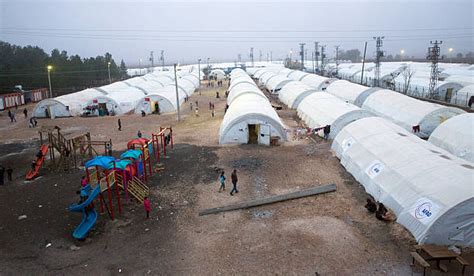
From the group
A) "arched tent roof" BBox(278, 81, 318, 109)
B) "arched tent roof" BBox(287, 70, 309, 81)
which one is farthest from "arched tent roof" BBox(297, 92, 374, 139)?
"arched tent roof" BBox(287, 70, 309, 81)

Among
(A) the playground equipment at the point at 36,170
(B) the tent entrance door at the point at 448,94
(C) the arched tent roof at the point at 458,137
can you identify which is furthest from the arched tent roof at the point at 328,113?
(A) the playground equipment at the point at 36,170

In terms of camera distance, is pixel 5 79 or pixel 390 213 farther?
pixel 5 79

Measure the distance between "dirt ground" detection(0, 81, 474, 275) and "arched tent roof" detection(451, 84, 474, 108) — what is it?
25.4 meters

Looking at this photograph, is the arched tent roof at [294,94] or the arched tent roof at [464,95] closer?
the arched tent roof at [464,95]

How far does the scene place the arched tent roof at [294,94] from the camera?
38.7 metres

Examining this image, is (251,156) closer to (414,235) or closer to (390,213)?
(390,213)

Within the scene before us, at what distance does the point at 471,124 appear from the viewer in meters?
19.5

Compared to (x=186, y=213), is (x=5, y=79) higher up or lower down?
higher up

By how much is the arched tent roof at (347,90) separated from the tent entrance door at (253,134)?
17.8 metres

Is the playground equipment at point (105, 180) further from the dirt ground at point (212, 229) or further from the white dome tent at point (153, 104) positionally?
the white dome tent at point (153, 104)

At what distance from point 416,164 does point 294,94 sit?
2740 centimetres

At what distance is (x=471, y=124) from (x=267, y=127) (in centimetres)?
1231

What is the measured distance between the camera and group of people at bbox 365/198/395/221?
12939 mm

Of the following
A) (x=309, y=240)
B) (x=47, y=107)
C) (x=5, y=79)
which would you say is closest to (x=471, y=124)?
(x=309, y=240)
